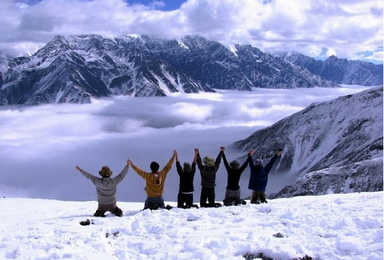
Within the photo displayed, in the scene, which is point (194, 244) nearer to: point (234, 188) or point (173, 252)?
point (173, 252)

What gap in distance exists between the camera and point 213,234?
14695mm

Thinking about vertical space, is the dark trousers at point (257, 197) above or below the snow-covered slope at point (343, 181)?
above

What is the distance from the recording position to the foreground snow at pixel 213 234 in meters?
12.6

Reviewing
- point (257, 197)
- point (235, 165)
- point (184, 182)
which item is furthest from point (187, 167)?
point (257, 197)

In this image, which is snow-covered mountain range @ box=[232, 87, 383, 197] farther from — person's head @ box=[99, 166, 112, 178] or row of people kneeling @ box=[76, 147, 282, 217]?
person's head @ box=[99, 166, 112, 178]

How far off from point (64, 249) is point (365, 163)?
98838 millimetres

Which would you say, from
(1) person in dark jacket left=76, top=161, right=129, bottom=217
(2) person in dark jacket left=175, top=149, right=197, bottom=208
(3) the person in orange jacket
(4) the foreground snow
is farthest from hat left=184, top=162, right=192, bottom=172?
(1) person in dark jacket left=76, top=161, right=129, bottom=217

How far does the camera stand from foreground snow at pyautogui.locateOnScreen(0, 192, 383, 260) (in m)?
12.6

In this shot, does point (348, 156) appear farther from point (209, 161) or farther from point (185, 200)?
point (185, 200)

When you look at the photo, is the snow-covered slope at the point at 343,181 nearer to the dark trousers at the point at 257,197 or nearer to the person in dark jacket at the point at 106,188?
the dark trousers at the point at 257,197

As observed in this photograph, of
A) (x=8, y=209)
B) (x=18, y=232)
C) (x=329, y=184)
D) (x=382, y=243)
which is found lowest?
(x=329, y=184)

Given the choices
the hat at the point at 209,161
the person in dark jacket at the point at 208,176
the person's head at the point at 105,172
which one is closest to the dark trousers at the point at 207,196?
the person in dark jacket at the point at 208,176

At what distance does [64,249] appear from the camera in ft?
44.3

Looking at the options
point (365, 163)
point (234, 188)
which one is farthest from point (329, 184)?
point (234, 188)
